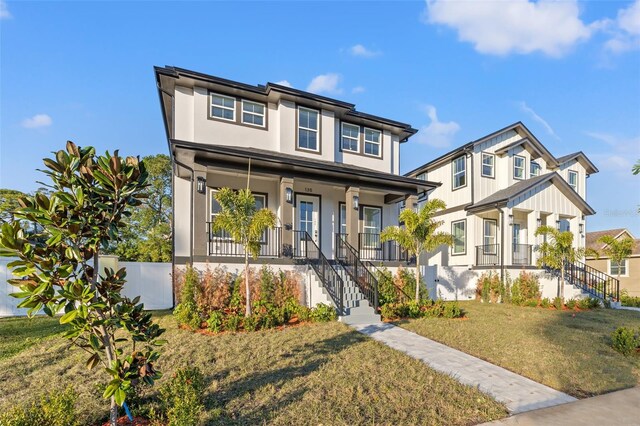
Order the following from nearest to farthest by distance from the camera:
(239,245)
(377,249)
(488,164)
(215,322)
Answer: (215,322) → (239,245) → (377,249) → (488,164)

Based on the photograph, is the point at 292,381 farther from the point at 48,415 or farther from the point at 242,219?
the point at 242,219

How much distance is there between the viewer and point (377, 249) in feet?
45.1

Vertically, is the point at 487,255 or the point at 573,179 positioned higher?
the point at 573,179

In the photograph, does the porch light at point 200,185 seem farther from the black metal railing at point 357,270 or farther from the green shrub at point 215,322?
the black metal railing at point 357,270

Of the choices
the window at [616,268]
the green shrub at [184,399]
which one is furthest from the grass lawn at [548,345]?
the window at [616,268]

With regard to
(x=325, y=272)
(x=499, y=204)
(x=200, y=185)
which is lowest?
(x=325, y=272)

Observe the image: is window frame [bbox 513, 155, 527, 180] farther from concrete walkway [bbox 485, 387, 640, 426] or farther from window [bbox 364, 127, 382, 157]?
concrete walkway [bbox 485, 387, 640, 426]

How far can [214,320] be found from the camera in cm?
808

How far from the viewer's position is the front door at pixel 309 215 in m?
13.0

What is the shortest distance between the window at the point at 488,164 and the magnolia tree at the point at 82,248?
17.5 m

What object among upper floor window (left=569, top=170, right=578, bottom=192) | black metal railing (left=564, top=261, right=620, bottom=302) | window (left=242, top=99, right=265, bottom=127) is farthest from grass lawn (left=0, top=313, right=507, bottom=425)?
upper floor window (left=569, top=170, right=578, bottom=192)

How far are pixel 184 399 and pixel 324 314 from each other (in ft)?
18.9

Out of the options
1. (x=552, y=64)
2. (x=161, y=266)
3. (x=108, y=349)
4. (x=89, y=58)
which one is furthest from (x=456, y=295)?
(x=89, y=58)

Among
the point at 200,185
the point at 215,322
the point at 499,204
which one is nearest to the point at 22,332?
the point at 215,322
